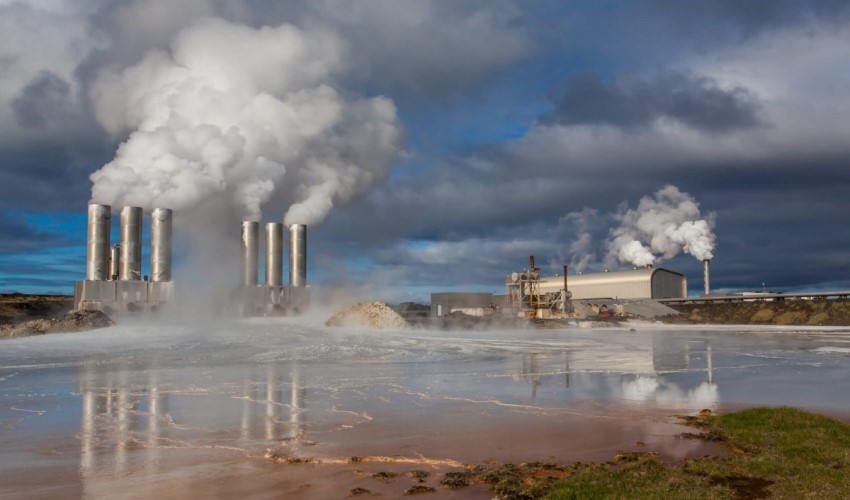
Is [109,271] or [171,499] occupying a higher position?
[109,271]

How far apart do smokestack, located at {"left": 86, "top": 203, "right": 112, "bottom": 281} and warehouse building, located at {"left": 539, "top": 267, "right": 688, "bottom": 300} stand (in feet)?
215

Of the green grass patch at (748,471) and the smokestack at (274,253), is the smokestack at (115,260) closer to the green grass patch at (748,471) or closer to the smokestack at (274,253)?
the smokestack at (274,253)

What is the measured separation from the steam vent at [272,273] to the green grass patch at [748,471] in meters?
63.1

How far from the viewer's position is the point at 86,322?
164 ft

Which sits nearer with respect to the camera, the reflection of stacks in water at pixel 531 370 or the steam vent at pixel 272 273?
the reflection of stacks in water at pixel 531 370

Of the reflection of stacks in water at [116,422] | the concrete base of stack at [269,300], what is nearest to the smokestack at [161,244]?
the concrete base of stack at [269,300]

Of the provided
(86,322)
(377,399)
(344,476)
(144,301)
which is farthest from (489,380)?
(144,301)

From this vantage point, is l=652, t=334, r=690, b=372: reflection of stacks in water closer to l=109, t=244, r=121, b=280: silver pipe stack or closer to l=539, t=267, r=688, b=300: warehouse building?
l=109, t=244, r=121, b=280: silver pipe stack

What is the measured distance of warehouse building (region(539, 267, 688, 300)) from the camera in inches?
4245

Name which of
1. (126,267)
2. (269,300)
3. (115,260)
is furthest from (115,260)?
(269,300)

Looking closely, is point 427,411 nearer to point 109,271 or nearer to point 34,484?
point 34,484

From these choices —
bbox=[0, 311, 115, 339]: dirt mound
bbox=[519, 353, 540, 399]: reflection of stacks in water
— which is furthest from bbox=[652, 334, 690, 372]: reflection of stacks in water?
bbox=[0, 311, 115, 339]: dirt mound

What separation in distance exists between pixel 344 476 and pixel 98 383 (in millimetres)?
15401

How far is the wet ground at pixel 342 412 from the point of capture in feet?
33.7
